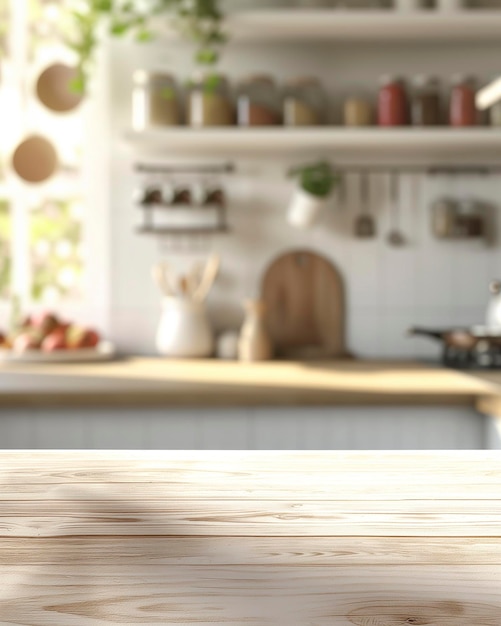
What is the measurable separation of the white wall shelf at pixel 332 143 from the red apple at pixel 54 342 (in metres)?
0.65

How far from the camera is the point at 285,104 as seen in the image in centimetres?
267

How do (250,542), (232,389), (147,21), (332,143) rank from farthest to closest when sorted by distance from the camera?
(332,143)
(147,21)
(232,389)
(250,542)

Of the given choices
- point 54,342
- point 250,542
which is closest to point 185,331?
point 54,342

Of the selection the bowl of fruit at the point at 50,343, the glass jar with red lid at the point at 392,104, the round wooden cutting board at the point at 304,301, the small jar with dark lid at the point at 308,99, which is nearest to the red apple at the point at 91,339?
the bowl of fruit at the point at 50,343

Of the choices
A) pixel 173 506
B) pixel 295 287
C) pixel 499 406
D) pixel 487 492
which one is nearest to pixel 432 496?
pixel 487 492

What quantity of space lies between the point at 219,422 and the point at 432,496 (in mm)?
1328

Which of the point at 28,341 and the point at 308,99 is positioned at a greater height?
the point at 308,99

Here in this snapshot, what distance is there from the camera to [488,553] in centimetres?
55

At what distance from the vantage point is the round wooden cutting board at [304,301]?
2.77 metres

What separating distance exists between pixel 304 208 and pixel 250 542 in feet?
7.02

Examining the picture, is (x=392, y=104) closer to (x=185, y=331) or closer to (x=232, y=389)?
(x=185, y=331)

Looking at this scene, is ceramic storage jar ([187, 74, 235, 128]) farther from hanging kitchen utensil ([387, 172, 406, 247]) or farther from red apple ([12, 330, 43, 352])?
red apple ([12, 330, 43, 352])

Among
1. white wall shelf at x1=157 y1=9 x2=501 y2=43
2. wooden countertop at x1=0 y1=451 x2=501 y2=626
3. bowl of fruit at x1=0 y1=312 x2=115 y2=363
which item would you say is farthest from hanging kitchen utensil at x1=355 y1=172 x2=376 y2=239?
wooden countertop at x1=0 y1=451 x2=501 y2=626

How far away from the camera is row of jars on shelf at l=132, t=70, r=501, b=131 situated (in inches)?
102
